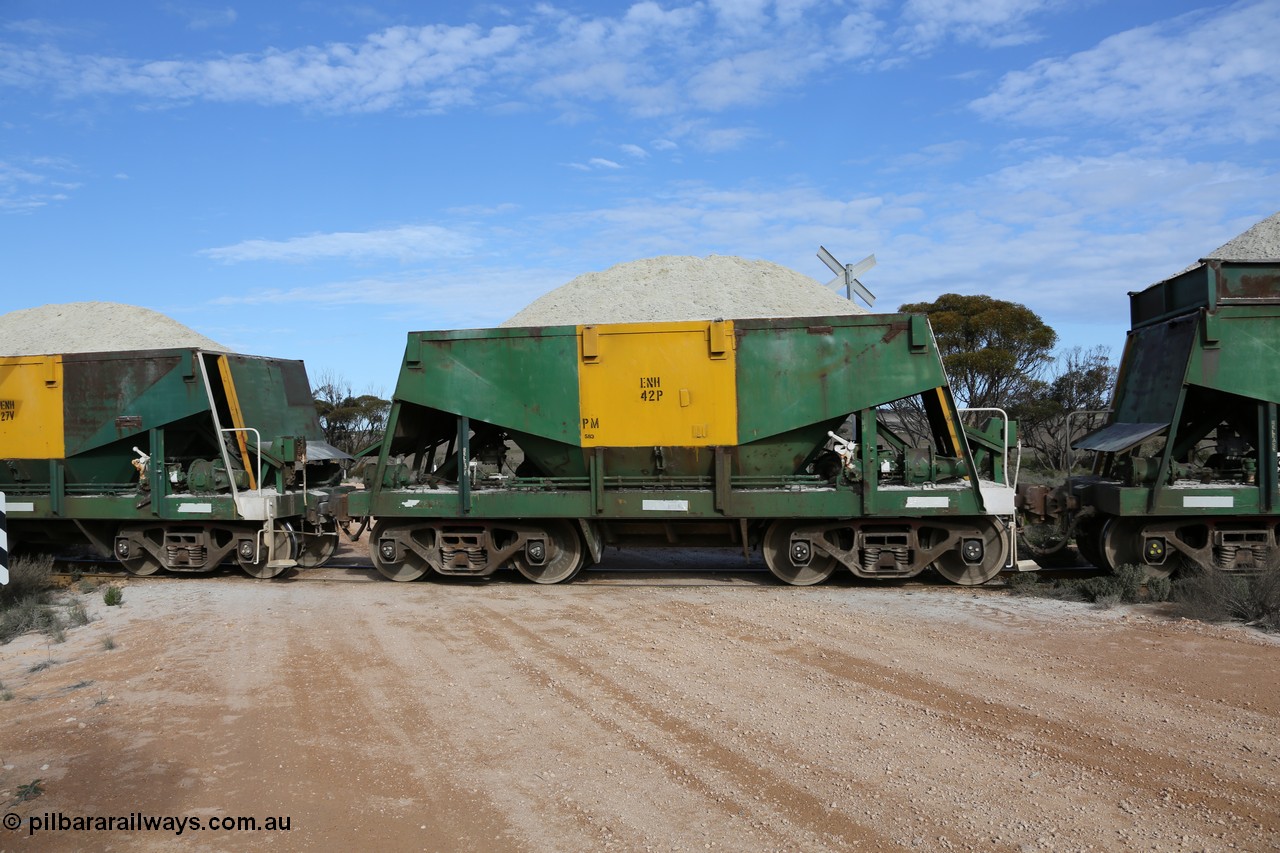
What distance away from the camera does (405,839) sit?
13.3 ft

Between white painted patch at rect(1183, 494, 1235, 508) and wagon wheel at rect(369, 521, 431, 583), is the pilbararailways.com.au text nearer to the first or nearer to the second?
wagon wheel at rect(369, 521, 431, 583)

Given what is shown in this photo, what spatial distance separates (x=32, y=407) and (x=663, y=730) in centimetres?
1089

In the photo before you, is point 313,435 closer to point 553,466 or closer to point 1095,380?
point 553,466

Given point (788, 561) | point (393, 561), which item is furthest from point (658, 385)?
point (393, 561)

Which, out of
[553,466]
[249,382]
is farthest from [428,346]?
[249,382]

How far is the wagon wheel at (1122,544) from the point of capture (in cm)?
955

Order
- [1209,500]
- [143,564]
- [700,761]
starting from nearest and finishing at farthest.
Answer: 1. [700,761]
2. [1209,500]
3. [143,564]

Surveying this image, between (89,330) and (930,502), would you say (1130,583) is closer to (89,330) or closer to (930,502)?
(930,502)

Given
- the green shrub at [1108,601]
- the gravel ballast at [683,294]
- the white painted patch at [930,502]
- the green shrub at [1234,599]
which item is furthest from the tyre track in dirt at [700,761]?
the gravel ballast at [683,294]

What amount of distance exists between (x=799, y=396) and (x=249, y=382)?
7.49m

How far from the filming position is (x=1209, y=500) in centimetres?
904

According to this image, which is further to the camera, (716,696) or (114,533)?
(114,533)

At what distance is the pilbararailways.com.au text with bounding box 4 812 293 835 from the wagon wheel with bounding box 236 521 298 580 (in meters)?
7.05

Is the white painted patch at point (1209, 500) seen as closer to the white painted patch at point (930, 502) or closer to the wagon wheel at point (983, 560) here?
the wagon wheel at point (983, 560)
